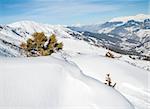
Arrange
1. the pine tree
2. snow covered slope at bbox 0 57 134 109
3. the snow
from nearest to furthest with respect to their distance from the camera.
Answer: snow covered slope at bbox 0 57 134 109 < the snow < the pine tree

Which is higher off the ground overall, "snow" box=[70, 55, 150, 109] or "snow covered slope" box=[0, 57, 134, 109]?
"snow covered slope" box=[0, 57, 134, 109]

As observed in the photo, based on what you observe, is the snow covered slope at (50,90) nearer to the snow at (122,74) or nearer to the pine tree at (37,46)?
the snow at (122,74)

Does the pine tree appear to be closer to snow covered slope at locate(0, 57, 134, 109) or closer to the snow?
the snow

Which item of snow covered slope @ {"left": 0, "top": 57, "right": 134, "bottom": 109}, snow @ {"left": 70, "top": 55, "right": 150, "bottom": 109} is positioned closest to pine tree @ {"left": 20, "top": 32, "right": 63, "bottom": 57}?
snow @ {"left": 70, "top": 55, "right": 150, "bottom": 109}

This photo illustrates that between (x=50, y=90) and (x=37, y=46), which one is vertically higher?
(x=50, y=90)

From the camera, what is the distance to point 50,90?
11.2 m

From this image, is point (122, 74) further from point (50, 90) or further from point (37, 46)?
point (37, 46)

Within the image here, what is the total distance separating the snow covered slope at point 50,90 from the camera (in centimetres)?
1074

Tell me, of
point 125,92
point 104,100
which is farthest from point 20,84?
point 125,92

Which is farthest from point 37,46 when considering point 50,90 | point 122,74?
point 50,90

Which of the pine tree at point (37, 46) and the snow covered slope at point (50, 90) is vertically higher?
the snow covered slope at point (50, 90)

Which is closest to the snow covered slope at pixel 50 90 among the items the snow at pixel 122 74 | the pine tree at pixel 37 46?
the snow at pixel 122 74

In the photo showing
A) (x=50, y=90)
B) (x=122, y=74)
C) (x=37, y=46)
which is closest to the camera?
(x=50, y=90)

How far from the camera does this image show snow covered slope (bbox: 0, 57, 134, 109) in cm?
1074
